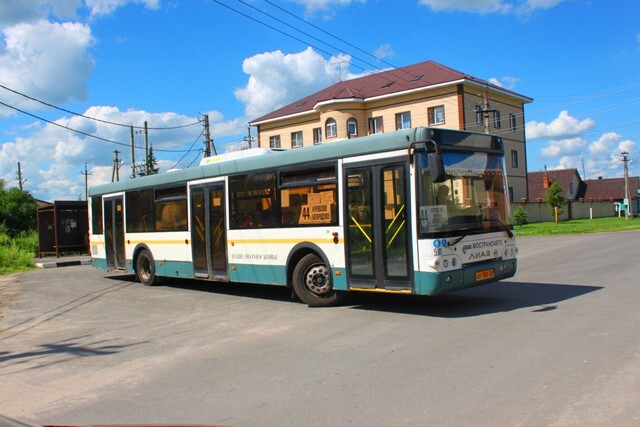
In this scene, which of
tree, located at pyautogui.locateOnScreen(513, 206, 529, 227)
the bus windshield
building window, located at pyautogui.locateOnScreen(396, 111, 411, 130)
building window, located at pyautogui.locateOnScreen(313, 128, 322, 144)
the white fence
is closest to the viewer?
the bus windshield

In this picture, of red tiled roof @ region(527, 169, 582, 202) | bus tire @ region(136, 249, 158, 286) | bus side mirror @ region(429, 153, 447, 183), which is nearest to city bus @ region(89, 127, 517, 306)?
bus side mirror @ region(429, 153, 447, 183)

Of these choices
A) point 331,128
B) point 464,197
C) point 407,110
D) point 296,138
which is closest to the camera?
point 464,197

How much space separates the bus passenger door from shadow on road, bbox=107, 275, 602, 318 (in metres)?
5.18

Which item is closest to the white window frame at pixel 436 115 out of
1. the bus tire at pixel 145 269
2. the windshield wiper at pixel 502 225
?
the bus tire at pixel 145 269

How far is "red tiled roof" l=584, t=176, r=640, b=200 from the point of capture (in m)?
93.2

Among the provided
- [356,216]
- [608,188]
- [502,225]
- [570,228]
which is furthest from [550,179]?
[356,216]

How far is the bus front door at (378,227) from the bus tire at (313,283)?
31.9 inches

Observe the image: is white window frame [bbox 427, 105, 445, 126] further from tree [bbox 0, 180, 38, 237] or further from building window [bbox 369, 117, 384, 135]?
tree [bbox 0, 180, 38, 237]

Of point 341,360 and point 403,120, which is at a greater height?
point 403,120

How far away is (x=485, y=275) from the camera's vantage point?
9219mm

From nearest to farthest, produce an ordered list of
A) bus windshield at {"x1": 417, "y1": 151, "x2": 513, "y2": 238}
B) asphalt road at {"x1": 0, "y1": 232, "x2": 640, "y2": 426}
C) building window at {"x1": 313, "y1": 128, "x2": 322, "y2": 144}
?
asphalt road at {"x1": 0, "y1": 232, "x2": 640, "y2": 426} → bus windshield at {"x1": 417, "y1": 151, "x2": 513, "y2": 238} → building window at {"x1": 313, "y1": 128, "x2": 322, "y2": 144}

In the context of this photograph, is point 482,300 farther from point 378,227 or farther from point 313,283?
point 313,283

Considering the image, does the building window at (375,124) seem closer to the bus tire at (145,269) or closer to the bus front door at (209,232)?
the bus tire at (145,269)

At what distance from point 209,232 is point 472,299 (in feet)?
19.7
